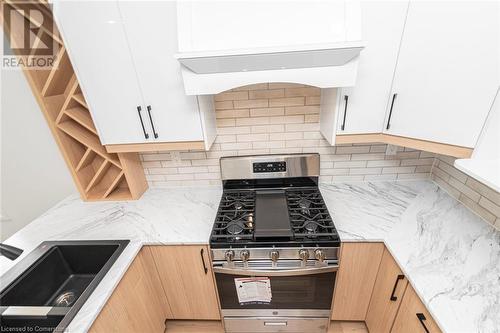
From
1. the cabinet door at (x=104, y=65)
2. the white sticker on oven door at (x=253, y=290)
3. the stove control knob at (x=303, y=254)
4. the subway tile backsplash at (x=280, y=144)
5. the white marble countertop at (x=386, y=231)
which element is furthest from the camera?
the subway tile backsplash at (x=280, y=144)

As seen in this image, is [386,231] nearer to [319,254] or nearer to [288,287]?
[319,254]

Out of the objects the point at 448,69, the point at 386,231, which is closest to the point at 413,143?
the point at 448,69

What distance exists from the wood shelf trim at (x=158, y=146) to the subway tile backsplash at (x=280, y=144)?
1.05 feet

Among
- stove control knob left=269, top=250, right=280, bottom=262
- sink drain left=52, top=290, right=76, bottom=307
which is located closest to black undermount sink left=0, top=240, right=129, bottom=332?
sink drain left=52, top=290, right=76, bottom=307

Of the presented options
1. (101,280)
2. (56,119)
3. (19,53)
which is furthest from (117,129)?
(101,280)

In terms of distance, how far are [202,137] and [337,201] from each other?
998mm

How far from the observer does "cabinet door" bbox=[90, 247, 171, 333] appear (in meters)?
1.03

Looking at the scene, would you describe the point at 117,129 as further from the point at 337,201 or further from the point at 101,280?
the point at 337,201

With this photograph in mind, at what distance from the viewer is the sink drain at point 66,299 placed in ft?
4.08

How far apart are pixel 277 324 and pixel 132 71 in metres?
1.79

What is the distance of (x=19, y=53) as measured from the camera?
125cm

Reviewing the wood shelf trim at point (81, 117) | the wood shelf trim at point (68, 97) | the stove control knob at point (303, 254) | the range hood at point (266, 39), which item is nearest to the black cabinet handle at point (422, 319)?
the stove control knob at point (303, 254)

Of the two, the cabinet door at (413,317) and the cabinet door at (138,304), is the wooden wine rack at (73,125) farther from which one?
the cabinet door at (413,317)

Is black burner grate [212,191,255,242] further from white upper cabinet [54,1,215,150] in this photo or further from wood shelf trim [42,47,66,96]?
wood shelf trim [42,47,66,96]
